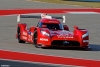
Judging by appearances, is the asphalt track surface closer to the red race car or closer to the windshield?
the red race car

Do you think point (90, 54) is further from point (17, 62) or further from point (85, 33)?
point (17, 62)

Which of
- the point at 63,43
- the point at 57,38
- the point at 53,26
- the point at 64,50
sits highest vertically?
the point at 53,26

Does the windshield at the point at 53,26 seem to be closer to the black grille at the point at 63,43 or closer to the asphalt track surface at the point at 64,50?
the asphalt track surface at the point at 64,50

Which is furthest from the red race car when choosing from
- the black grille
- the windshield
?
the windshield

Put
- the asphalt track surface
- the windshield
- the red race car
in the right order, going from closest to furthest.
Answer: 1. the asphalt track surface
2. the red race car
3. the windshield

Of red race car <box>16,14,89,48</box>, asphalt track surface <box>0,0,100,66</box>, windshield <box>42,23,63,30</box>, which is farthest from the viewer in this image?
windshield <box>42,23,63,30</box>

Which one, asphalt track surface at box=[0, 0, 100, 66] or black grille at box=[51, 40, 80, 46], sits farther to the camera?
black grille at box=[51, 40, 80, 46]

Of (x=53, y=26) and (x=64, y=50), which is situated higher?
(x=53, y=26)

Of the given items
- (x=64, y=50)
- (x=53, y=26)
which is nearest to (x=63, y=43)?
A: (x=64, y=50)

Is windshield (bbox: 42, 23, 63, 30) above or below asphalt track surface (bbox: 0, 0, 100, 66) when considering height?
A: above

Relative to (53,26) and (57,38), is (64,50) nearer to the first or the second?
(57,38)

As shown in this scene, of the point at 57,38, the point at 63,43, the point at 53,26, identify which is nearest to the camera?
the point at 57,38

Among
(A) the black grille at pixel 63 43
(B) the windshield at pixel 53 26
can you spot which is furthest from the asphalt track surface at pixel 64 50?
(B) the windshield at pixel 53 26

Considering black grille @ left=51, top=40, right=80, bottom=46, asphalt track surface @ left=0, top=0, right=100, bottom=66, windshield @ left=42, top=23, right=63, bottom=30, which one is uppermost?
windshield @ left=42, top=23, right=63, bottom=30
